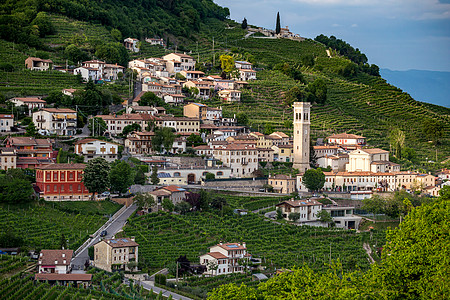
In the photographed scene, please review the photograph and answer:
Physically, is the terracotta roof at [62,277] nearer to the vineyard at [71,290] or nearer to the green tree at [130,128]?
the vineyard at [71,290]

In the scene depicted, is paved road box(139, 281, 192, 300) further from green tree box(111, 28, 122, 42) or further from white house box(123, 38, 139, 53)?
white house box(123, 38, 139, 53)

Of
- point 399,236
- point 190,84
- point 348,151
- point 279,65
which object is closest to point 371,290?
point 399,236

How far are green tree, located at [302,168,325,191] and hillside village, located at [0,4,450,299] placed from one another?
87mm

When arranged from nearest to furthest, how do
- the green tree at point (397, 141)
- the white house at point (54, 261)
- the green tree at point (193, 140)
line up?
1. the white house at point (54, 261)
2. the green tree at point (193, 140)
3. the green tree at point (397, 141)

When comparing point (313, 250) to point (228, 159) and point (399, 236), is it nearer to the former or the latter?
point (228, 159)

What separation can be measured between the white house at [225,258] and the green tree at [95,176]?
897cm

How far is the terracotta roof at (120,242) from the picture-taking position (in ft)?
123

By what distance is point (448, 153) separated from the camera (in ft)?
248

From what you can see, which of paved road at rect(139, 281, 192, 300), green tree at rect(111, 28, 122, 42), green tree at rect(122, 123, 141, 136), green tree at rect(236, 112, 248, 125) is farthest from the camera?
green tree at rect(111, 28, 122, 42)

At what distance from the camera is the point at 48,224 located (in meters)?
40.6

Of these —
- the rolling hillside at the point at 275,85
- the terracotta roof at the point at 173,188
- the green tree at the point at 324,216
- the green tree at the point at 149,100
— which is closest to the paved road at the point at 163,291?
the terracotta roof at the point at 173,188

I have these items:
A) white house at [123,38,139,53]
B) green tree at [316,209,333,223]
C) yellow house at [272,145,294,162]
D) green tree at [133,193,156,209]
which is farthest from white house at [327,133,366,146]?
white house at [123,38,139,53]

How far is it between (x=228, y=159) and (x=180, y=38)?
4717 cm

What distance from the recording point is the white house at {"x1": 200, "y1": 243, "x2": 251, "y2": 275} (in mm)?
39344
